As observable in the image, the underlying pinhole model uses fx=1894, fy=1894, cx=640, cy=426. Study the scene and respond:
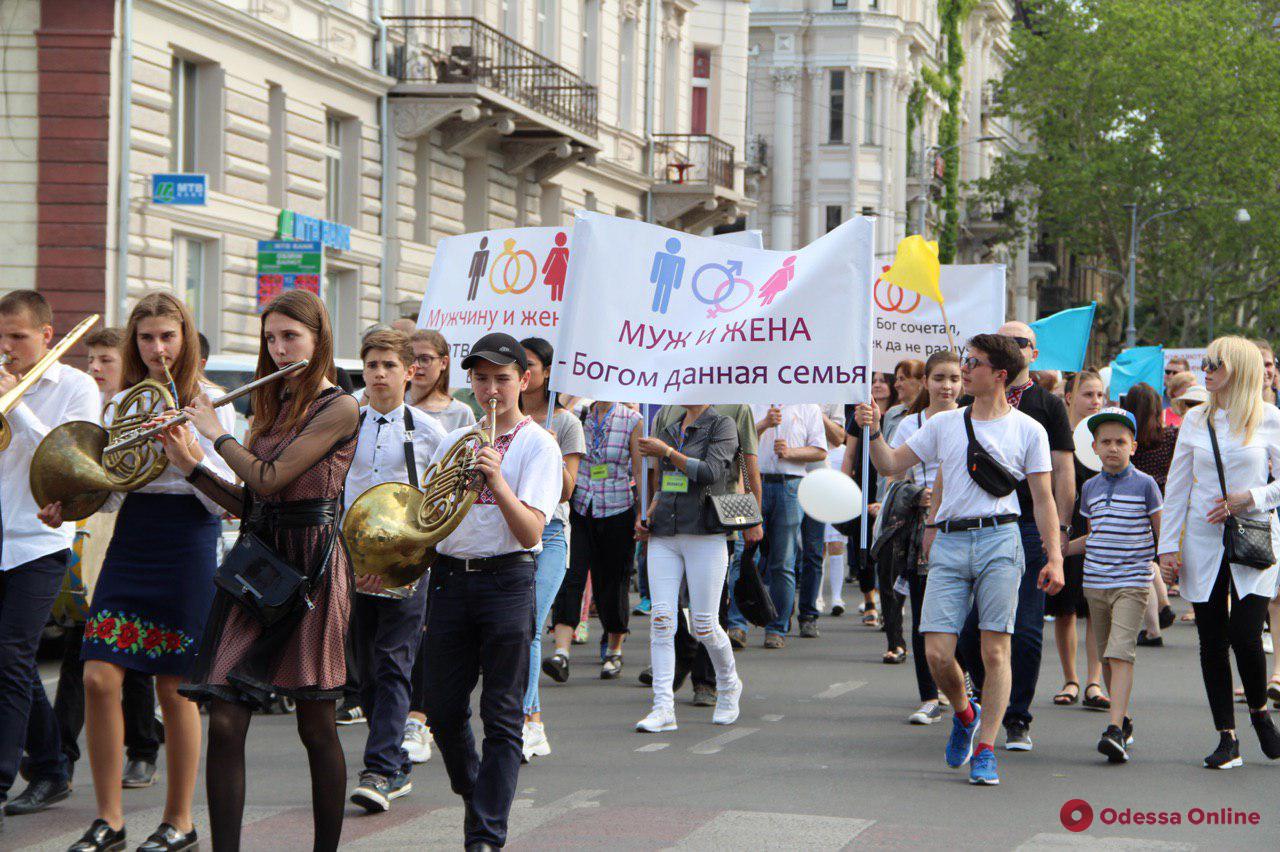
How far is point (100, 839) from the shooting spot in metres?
6.18

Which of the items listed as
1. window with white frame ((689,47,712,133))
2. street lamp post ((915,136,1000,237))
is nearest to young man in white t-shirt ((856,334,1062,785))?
window with white frame ((689,47,712,133))

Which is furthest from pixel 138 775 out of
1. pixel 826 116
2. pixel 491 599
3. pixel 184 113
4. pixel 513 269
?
pixel 826 116

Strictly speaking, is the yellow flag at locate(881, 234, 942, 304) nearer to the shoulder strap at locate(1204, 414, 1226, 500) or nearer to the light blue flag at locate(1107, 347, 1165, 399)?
the shoulder strap at locate(1204, 414, 1226, 500)

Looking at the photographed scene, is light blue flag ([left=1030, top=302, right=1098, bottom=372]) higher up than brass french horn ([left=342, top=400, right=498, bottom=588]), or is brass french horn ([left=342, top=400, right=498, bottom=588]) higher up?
light blue flag ([left=1030, top=302, right=1098, bottom=372])

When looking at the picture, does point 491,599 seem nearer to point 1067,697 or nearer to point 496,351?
point 496,351

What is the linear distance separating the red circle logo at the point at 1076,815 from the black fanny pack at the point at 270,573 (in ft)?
9.87

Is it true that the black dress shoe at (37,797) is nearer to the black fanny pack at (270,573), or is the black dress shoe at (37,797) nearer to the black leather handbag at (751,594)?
the black fanny pack at (270,573)

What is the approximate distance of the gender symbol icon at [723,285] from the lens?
9852 millimetres

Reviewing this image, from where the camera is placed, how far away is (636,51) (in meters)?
37.1

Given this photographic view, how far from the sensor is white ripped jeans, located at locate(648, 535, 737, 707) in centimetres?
915

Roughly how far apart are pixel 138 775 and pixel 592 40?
93.6ft

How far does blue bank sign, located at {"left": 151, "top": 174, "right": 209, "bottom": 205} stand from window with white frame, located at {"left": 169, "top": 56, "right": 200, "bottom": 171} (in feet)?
3.29

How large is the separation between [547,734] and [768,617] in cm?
222

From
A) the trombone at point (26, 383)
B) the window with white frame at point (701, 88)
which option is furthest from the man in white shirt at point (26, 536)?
the window with white frame at point (701, 88)
